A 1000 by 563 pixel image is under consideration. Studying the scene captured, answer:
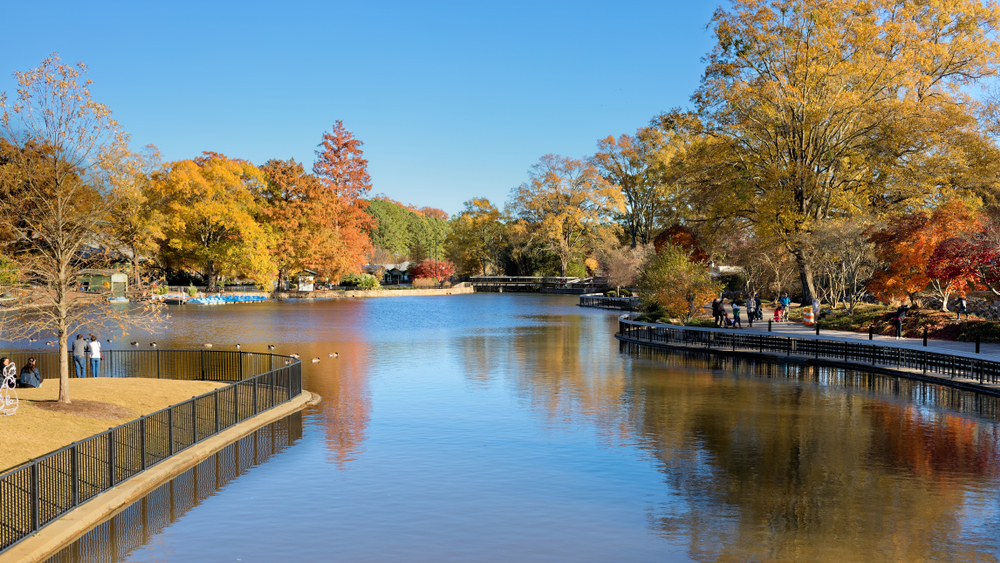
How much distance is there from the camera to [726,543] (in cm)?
1066

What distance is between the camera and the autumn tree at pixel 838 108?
140 ft

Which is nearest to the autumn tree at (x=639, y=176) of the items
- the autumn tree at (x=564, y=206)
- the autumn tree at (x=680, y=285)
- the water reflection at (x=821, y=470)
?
the autumn tree at (x=564, y=206)

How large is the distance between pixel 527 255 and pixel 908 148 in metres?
80.6

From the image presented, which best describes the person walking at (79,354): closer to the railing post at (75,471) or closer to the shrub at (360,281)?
the railing post at (75,471)

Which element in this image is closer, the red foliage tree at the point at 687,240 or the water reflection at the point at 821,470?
the water reflection at the point at 821,470

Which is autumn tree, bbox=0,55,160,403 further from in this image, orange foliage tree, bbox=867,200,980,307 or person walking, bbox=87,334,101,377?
orange foliage tree, bbox=867,200,980,307

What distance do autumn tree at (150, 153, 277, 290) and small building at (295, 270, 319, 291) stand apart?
1076 cm

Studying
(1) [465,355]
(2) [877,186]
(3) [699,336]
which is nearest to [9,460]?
(1) [465,355]

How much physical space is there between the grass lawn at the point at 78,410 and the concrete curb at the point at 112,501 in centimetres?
205

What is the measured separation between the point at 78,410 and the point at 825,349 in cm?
2709

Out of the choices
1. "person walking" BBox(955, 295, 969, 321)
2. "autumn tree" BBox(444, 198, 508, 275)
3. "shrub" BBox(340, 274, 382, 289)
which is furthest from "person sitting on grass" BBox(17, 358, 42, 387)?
"autumn tree" BBox(444, 198, 508, 275)

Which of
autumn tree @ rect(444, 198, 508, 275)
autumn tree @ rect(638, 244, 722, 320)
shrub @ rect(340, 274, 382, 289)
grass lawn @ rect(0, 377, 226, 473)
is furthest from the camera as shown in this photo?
autumn tree @ rect(444, 198, 508, 275)

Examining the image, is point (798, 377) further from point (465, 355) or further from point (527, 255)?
point (527, 255)

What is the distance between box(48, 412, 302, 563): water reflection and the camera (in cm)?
1049
